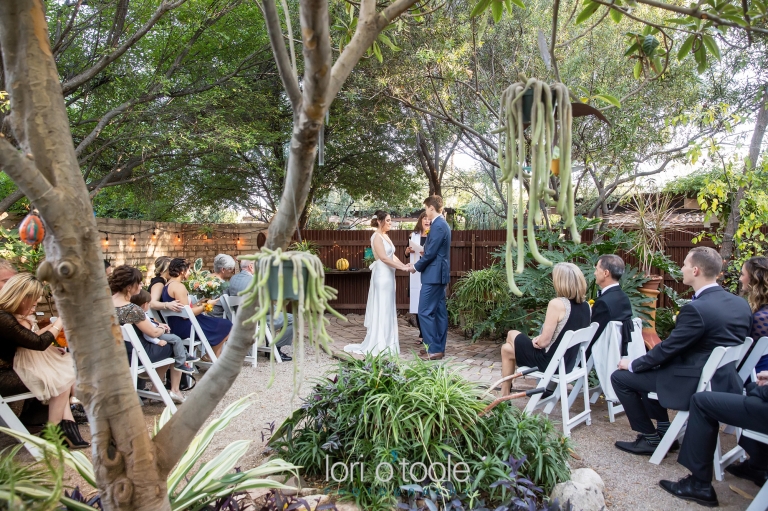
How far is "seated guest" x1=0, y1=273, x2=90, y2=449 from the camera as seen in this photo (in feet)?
11.3

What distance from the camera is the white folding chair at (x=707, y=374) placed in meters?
3.19

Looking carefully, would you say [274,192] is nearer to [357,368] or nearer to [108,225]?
[108,225]

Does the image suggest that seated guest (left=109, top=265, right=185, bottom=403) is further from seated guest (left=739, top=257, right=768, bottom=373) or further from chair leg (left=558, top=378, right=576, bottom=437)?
seated guest (left=739, top=257, right=768, bottom=373)

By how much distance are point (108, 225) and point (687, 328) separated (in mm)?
8744

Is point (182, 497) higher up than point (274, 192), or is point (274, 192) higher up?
point (274, 192)

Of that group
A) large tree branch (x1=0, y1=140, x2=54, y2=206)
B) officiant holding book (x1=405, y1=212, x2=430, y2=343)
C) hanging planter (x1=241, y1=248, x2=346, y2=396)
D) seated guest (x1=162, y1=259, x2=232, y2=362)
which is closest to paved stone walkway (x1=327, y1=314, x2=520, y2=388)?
officiant holding book (x1=405, y1=212, x2=430, y2=343)

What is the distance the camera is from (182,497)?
2219 millimetres

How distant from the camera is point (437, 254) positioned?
6594mm

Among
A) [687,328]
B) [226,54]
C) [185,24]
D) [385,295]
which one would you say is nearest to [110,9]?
[185,24]

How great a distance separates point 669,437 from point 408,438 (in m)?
1.86

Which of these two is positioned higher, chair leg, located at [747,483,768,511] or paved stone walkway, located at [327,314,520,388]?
chair leg, located at [747,483,768,511]

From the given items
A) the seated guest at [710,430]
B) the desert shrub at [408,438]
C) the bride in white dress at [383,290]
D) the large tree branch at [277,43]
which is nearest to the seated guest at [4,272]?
the desert shrub at [408,438]

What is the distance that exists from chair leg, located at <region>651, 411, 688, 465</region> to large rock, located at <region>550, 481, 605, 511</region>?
912 mm

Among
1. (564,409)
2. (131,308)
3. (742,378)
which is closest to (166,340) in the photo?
(131,308)
